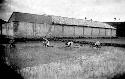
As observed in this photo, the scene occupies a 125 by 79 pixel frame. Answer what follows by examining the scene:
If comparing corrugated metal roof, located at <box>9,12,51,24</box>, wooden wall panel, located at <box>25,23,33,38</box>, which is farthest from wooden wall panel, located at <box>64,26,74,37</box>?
wooden wall panel, located at <box>25,23,33,38</box>

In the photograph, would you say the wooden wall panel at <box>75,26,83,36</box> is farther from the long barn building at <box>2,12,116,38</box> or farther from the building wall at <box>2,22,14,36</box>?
the building wall at <box>2,22,14,36</box>

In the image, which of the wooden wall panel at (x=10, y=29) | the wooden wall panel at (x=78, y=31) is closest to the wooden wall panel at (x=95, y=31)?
the wooden wall panel at (x=78, y=31)

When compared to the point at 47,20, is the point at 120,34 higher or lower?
lower

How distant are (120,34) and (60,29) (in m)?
25.3

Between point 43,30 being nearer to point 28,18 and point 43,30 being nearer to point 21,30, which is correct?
point 28,18

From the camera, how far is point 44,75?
6.34 m

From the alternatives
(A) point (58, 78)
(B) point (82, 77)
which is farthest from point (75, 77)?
(A) point (58, 78)

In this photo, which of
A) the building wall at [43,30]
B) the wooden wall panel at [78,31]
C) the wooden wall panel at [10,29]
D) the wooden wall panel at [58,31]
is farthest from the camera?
the wooden wall panel at [78,31]

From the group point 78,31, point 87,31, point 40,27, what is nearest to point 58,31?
point 40,27

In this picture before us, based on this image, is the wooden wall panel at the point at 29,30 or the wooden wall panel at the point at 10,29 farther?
the wooden wall panel at the point at 29,30

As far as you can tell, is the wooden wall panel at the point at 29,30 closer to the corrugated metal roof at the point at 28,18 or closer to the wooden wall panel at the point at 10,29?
the corrugated metal roof at the point at 28,18

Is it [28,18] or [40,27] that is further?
[28,18]

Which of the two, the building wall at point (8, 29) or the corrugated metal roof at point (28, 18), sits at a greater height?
the corrugated metal roof at point (28, 18)

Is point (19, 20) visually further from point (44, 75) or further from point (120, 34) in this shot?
point (120, 34)
